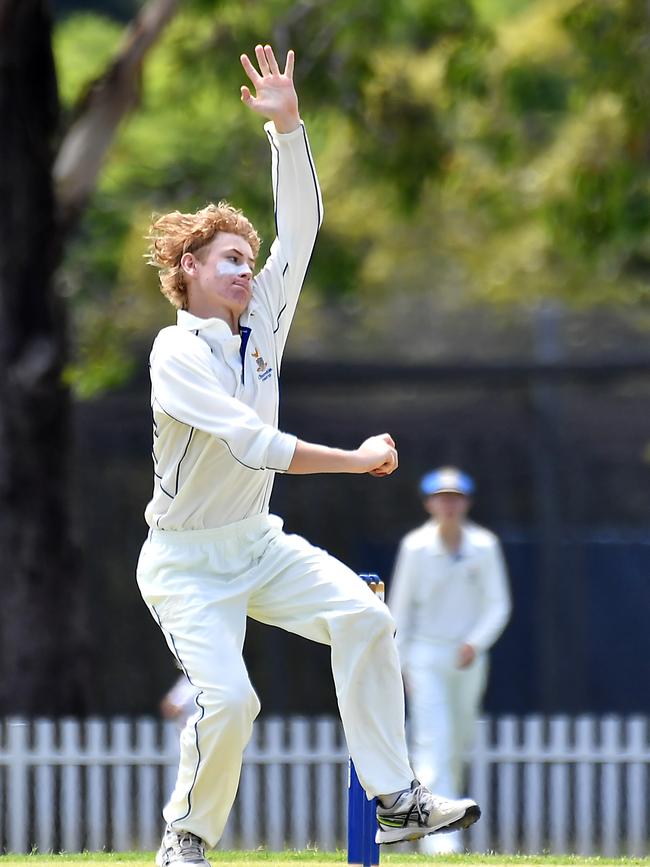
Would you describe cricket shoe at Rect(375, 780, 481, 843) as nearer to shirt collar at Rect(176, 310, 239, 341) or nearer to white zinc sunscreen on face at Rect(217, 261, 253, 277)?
shirt collar at Rect(176, 310, 239, 341)

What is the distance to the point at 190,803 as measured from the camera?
4.79 meters

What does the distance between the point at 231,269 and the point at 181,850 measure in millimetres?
1617

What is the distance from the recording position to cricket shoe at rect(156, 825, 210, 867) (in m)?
4.76

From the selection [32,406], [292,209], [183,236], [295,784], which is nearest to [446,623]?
[295,784]

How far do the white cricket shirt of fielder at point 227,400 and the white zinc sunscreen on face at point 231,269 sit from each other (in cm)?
13

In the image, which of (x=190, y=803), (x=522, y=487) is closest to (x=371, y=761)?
(x=190, y=803)

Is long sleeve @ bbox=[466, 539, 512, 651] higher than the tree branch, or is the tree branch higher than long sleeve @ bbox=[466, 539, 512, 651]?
the tree branch

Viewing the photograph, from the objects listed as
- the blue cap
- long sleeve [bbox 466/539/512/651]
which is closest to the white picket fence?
long sleeve [bbox 466/539/512/651]

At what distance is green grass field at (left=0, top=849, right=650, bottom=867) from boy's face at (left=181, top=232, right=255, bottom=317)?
1943 millimetres

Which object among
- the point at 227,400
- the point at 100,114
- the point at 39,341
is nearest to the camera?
the point at 227,400

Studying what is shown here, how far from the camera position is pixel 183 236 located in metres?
4.96

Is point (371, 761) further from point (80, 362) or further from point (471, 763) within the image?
point (80, 362)

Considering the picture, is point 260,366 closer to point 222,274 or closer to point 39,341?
point 222,274

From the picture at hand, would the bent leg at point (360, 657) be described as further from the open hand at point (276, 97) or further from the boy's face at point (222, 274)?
the open hand at point (276, 97)
